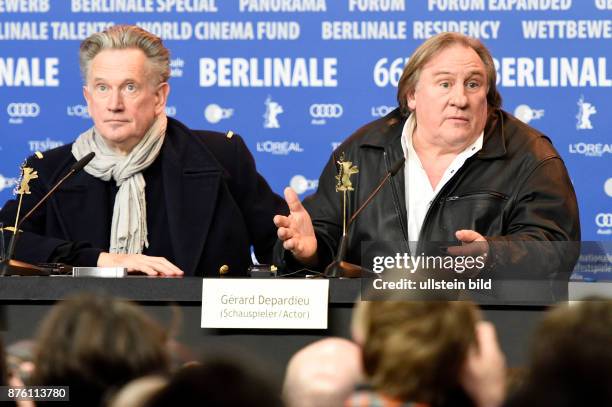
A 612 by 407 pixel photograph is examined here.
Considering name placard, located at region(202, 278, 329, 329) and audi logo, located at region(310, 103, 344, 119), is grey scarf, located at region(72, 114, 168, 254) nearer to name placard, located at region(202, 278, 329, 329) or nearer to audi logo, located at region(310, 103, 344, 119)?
name placard, located at region(202, 278, 329, 329)

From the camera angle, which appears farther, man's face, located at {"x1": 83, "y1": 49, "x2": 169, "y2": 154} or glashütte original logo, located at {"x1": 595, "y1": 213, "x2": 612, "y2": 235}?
glashütte original logo, located at {"x1": 595, "y1": 213, "x2": 612, "y2": 235}

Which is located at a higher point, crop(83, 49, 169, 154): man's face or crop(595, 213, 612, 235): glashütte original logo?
crop(83, 49, 169, 154): man's face

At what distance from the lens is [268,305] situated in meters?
3.85

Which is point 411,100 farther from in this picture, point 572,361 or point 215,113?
point 572,361

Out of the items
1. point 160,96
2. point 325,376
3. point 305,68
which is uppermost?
point 305,68

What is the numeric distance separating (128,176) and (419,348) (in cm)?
313

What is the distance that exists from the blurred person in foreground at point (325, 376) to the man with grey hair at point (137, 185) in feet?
7.75

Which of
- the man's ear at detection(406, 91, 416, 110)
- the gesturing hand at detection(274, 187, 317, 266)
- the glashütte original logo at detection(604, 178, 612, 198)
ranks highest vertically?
the man's ear at detection(406, 91, 416, 110)


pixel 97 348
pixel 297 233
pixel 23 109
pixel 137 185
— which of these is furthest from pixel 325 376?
pixel 23 109

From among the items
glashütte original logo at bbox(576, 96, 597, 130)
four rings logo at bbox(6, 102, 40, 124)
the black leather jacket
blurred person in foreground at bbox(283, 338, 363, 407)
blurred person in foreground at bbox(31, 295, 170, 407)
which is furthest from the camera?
four rings logo at bbox(6, 102, 40, 124)

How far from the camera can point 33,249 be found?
16.3ft

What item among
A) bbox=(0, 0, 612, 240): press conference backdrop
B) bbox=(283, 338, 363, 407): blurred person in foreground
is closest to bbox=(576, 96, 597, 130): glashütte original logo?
bbox=(0, 0, 612, 240): press conference backdrop

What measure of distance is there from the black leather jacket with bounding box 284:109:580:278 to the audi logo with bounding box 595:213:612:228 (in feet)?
6.89

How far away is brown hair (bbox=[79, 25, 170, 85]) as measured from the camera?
5309 millimetres
